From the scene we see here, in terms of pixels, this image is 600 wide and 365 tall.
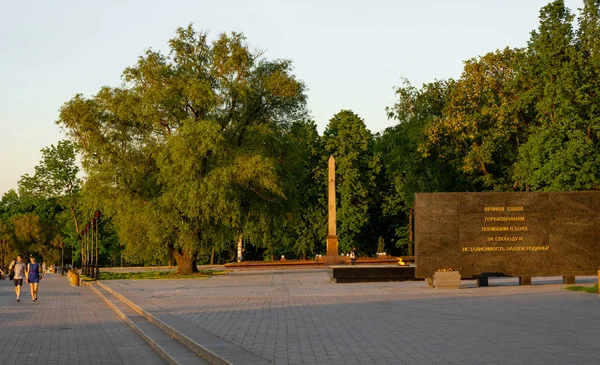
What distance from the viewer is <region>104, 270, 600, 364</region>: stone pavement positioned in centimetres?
1095

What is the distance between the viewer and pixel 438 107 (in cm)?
6519

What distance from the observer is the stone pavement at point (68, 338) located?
12305 millimetres

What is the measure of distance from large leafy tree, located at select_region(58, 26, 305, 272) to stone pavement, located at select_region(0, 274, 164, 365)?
2152cm

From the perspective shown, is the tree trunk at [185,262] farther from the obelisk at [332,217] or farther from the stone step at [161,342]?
the stone step at [161,342]

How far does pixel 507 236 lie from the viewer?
29312 millimetres

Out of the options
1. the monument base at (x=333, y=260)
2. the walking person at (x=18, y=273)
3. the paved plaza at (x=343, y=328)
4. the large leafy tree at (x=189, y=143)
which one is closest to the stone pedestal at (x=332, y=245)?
the monument base at (x=333, y=260)

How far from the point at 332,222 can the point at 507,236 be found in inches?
943

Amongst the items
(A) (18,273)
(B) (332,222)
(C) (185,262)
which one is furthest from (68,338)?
(B) (332,222)

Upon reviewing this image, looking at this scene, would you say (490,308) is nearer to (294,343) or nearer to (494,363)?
(294,343)

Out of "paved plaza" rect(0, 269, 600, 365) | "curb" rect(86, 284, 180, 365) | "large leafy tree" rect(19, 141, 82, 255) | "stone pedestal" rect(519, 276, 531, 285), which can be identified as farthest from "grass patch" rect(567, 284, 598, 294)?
"large leafy tree" rect(19, 141, 82, 255)

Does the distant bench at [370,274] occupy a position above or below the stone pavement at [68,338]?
above

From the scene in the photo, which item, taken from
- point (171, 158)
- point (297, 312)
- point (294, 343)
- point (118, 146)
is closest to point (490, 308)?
point (297, 312)

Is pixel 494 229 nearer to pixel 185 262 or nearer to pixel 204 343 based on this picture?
pixel 204 343

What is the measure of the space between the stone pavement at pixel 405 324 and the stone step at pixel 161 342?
0.74 metres
